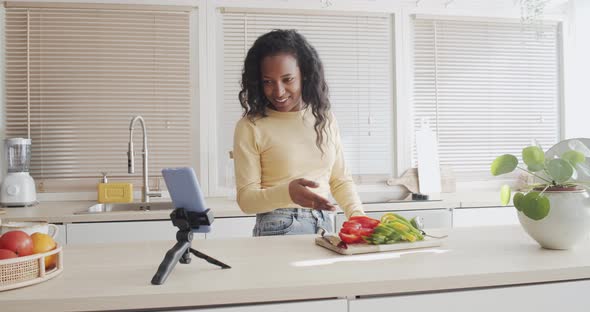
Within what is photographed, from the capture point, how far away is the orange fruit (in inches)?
42.6

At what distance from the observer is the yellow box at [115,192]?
2930 mm

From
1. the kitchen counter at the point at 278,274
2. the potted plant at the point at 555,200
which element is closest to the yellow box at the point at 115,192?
the kitchen counter at the point at 278,274

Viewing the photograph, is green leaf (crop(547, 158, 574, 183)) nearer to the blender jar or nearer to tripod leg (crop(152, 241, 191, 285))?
tripod leg (crop(152, 241, 191, 285))

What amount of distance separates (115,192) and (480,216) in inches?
86.4

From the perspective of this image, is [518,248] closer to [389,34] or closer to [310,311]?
[310,311]

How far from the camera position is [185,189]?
3.66 ft

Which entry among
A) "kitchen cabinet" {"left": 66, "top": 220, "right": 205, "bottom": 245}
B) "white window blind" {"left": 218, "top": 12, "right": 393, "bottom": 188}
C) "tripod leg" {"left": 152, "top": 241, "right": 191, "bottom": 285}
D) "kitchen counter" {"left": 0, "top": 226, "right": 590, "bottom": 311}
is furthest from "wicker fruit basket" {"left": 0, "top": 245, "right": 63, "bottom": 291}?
"white window blind" {"left": 218, "top": 12, "right": 393, "bottom": 188}

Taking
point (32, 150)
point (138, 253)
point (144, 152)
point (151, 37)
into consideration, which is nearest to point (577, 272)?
point (138, 253)

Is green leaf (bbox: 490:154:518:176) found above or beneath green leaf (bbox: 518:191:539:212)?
above

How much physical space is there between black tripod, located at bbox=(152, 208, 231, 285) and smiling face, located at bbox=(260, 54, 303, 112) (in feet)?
2.42

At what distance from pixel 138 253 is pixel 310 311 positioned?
599 mm

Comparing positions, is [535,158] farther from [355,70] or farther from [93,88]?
[93,88]

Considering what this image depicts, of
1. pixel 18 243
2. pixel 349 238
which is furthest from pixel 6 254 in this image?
pixel 349 238

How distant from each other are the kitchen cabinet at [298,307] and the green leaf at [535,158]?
27.6 inches
